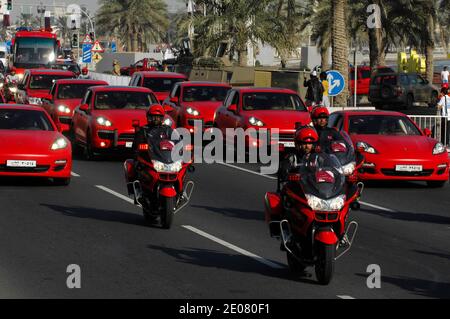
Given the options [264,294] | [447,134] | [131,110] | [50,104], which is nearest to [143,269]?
[264,294]

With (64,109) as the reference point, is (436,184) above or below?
below

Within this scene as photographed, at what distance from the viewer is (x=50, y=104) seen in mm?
32438

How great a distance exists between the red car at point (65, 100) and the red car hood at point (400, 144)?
1097 centimetres

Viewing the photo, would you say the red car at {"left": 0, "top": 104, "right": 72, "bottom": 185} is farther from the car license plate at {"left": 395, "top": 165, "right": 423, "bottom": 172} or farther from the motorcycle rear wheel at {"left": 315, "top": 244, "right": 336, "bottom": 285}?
the motorcycle rear wheel at {"left": 315, "top": 244, "right": 336, "bottom": 285}

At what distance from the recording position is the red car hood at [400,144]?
21625mm

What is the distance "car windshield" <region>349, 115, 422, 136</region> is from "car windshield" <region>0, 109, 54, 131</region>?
5805 millimetres

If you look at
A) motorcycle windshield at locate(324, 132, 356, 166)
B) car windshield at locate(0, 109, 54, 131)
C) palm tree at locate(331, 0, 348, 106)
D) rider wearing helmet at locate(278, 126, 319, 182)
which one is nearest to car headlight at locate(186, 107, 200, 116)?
car windshield at locate(0, 109, 54, 131)

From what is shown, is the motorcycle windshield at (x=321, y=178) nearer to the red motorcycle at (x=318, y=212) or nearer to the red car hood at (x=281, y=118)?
the red motorcycle at (x=318, y=212)

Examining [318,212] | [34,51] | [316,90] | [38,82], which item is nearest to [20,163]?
[318,212]

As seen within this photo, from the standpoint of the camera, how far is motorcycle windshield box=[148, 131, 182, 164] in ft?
50.9

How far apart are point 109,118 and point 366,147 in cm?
709

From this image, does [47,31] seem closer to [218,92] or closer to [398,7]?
[398,7]

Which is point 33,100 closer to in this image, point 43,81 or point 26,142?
point 43,81

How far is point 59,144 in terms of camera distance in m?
21.2
